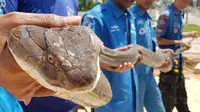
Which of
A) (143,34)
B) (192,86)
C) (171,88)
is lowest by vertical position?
(192,86)

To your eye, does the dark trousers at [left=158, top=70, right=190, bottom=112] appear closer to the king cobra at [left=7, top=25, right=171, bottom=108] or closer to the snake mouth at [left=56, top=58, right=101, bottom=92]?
the king cobra at [left=7, top=25, right=171, bottom=108]

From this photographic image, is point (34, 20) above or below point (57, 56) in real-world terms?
above

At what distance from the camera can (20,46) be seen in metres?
1.37

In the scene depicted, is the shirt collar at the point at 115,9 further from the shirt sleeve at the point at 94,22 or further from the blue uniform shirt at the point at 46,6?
the blue uniform shirt at the point at 46,6

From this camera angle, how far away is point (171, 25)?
18.7 ft

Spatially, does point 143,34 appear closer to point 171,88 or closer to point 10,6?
point 171,88

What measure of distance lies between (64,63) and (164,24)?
4.56 m

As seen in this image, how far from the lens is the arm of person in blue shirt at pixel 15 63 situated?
4.62 feet

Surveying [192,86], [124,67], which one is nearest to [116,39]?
[124,67]

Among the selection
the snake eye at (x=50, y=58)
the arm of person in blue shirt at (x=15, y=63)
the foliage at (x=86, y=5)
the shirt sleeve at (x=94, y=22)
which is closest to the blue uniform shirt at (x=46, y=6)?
the shirt sleeve at (x=94, y=22)

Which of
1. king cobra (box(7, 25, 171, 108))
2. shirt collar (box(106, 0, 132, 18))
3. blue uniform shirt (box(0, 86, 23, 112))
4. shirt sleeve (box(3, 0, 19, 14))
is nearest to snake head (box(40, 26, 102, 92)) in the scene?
king cobra (box(7, 25, 171, 108))

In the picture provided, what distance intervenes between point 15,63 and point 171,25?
4.51 meters

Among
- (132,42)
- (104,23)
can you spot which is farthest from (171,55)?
(104,23)

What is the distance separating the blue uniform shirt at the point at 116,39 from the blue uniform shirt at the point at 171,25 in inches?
82.3
